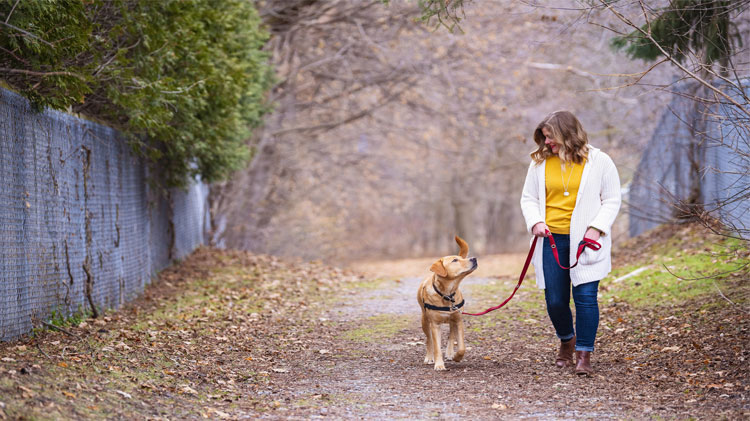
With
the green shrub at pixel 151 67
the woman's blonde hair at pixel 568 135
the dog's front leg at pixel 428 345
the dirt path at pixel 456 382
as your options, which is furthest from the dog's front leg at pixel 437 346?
the green shrub at pixel 151 67

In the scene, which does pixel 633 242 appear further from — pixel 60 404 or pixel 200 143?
pixel 60 404

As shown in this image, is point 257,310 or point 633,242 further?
point 633,242

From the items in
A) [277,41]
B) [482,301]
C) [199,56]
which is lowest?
[482,301]

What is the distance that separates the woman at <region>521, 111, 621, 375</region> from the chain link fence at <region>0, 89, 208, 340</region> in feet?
14.8

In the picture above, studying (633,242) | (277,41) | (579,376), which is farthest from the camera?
(277,41)

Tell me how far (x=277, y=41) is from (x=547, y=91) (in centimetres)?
817

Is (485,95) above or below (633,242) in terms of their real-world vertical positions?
above

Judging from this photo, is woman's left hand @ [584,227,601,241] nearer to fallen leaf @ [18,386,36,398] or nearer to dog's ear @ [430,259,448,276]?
dog's ear @ [430,259,448,276]

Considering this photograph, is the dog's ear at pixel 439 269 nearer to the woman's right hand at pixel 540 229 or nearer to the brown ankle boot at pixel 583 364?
the woman's right hand at pixel 540 229

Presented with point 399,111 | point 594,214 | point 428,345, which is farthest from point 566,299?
point 399,111

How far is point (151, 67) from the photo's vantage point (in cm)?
878

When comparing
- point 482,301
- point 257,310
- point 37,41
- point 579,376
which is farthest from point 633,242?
point 37,41

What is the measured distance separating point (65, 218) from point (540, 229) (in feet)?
16.4

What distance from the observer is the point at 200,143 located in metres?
11.0
